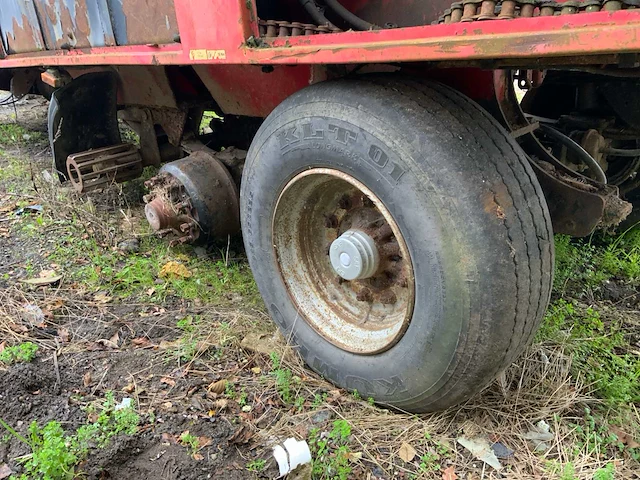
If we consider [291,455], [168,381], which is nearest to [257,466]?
[291,455]

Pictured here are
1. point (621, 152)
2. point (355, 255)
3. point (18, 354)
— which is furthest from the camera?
point (621, 152)

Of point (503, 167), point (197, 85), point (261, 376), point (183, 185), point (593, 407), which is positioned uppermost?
point (197, 85)

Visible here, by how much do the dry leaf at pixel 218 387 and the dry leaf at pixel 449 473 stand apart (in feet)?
3.18

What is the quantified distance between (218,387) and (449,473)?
1.01m

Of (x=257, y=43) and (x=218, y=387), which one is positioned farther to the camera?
(x=218, y=387)

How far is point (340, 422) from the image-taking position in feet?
6.42

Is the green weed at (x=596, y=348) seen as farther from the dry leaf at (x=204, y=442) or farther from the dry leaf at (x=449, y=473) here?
the dry leaf at (x=204, y=442)

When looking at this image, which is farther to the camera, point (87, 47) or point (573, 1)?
point (87, 47)

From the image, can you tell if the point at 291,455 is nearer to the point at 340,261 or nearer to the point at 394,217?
the point at 340,261

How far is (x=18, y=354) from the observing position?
7.53 ft

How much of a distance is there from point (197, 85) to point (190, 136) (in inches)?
15.4

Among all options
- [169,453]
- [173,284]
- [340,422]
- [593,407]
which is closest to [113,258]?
[173,284]

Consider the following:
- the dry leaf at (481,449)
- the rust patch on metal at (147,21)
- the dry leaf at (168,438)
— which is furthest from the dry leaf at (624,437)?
the rust patch on metal at (147,21)

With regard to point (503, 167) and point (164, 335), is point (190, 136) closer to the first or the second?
point (164, 335)
